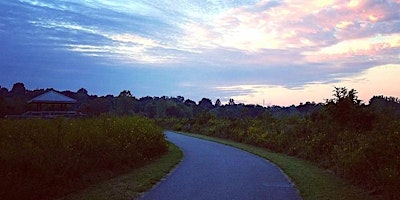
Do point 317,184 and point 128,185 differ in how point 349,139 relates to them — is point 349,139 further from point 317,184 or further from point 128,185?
point 128,185

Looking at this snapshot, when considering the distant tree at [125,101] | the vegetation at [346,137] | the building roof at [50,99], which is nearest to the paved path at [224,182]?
the vegetation at [346,137]

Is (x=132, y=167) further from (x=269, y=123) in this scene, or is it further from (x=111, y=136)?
(x=269, y=123)

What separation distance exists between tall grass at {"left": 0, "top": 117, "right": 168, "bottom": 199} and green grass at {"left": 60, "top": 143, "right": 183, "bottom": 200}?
0.59 meters

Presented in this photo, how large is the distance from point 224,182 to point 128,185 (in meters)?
2.99

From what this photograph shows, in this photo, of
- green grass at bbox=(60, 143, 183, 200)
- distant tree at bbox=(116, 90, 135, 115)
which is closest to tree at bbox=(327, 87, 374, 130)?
green grass at bbox=(60, 143, 183, 200)

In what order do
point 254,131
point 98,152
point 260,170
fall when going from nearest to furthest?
point 98,152
point 260,170
point 254,131

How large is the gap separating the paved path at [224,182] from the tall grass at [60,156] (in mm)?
2324

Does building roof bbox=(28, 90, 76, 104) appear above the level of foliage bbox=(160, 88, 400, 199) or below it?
above

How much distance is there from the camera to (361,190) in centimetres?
1205

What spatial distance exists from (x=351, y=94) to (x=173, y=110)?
2665 inches

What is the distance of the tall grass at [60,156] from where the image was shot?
10802 millimetres

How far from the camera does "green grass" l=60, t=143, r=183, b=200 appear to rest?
1132 centimetres

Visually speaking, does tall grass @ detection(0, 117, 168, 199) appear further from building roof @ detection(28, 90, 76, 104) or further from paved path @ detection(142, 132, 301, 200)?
building roof @ detection(28, 90, 76, 104)

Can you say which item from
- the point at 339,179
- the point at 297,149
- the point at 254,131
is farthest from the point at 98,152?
the point at 254,131
